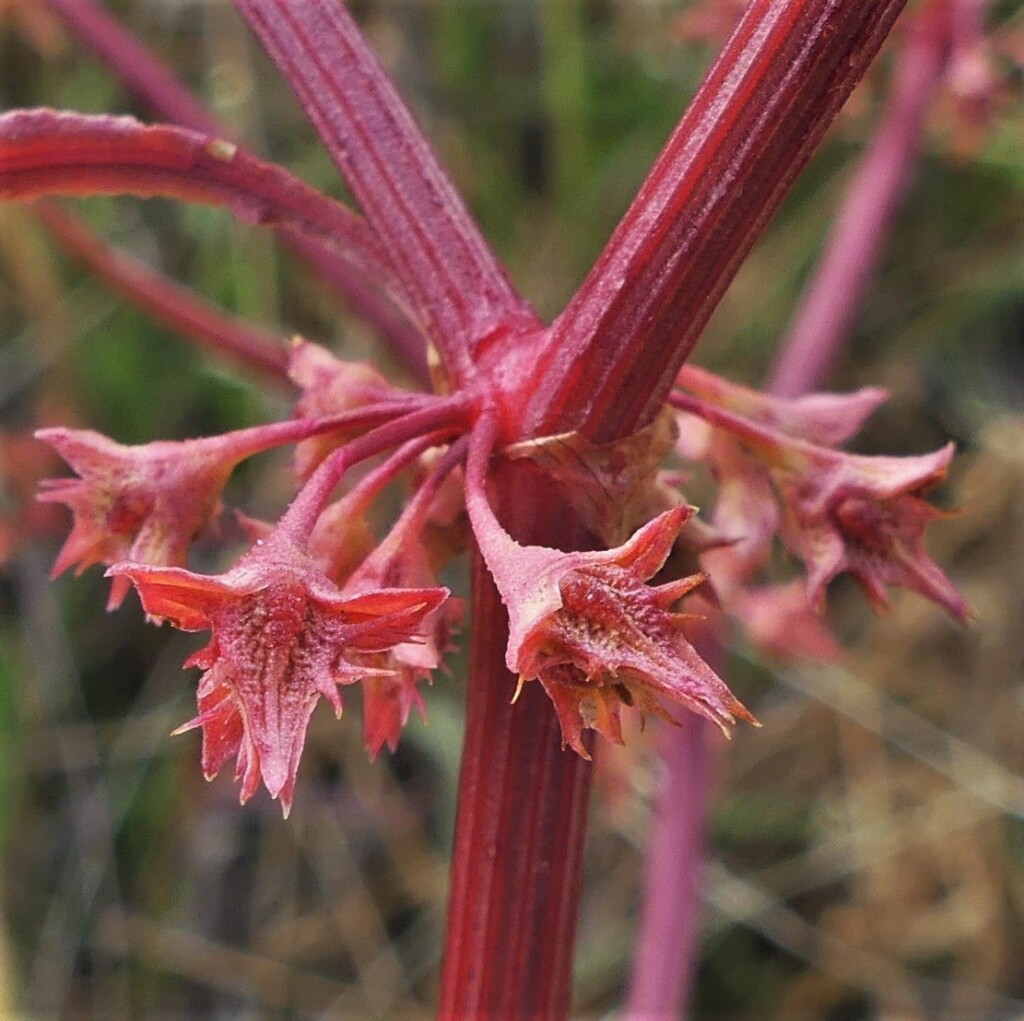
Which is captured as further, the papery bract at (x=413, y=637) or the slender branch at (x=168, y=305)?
the slender branch at (x=168, y=305)

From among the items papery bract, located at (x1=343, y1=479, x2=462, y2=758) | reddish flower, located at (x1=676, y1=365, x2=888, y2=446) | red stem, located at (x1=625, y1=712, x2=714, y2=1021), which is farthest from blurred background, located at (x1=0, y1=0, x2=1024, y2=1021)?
papery bract, located at (x1=343, y1=479, x2=462, y2=758)

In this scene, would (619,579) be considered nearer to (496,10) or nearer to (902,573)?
(902,573)

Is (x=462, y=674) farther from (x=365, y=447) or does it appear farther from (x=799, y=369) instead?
(x=365, y=447)

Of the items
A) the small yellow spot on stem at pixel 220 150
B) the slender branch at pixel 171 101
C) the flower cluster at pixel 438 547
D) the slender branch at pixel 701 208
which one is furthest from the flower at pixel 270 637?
the slender branch at pixel 171 101

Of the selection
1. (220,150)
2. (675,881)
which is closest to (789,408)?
(220,150)

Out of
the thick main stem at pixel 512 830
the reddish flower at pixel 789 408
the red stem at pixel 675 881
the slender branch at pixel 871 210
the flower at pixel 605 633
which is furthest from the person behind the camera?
the slender branch at pixel 871 210

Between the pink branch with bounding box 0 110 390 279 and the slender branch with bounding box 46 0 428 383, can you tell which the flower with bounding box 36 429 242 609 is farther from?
the slender branch with bounding box 46 0 428 383

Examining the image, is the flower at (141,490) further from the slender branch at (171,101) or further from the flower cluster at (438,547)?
the slender branch at (171,101)
